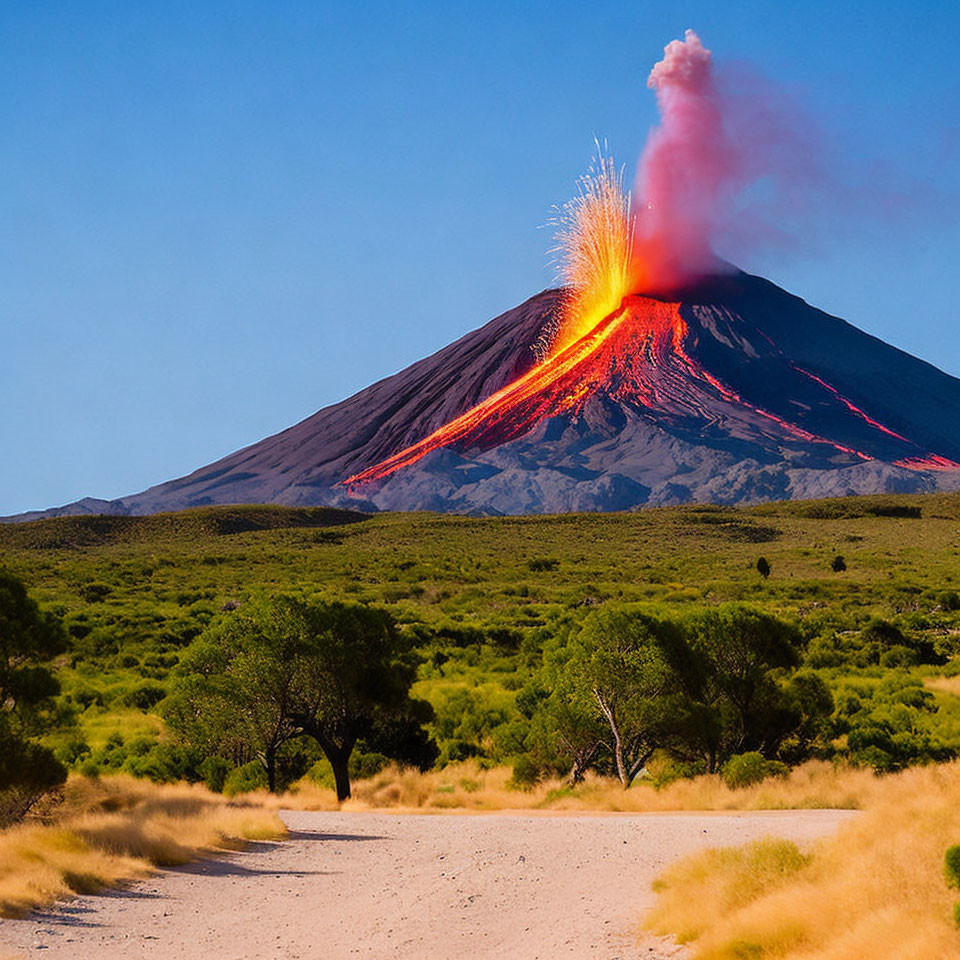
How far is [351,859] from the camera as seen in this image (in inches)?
674

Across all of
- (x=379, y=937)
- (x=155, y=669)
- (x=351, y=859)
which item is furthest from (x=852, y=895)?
(x=155, y=669)

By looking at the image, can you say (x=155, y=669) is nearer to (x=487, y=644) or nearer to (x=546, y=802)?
(x=487, y=644)

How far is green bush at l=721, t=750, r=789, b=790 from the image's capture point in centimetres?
2536

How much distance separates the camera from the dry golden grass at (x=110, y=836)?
1307cm

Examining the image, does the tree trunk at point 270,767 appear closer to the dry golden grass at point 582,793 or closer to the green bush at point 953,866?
the dry golden grass at point 582,793

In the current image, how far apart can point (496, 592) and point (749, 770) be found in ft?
165

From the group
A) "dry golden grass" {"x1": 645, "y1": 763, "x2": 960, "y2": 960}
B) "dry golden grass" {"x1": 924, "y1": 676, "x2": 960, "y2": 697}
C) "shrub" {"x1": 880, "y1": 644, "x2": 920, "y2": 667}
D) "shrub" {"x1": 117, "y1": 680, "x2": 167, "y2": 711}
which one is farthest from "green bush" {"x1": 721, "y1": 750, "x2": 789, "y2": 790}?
"shrub" {"x1": 117, "y1": 680, "x2": 167, "y2": 711}

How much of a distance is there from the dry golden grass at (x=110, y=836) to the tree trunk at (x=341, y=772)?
4.24m

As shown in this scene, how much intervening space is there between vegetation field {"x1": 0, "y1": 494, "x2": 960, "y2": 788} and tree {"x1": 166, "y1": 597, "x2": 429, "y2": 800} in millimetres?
1478

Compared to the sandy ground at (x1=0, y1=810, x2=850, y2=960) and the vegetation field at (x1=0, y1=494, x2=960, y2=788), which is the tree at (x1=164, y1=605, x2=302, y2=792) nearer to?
the vegetation field at (x1=0, y1=494, x2=960, y2=788)

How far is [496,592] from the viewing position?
75.7 meters

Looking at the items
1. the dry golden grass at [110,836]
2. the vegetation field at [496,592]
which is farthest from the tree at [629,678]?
the dry golden grass at [110,836]

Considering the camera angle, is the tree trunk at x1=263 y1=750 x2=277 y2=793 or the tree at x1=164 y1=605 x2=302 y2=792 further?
the tree trunk at x1=263 y1=750 x2=277 y2=793

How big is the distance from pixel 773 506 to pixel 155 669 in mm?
119109
